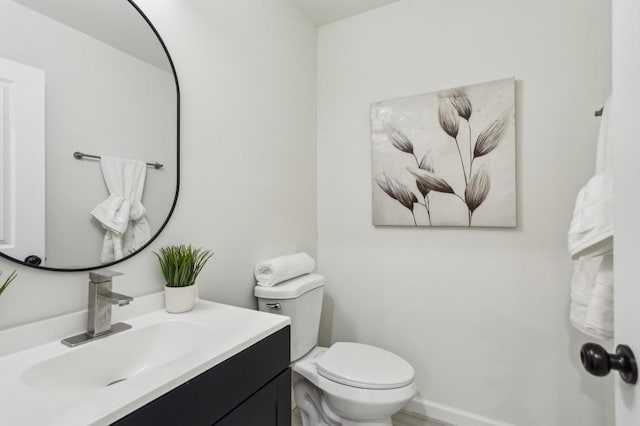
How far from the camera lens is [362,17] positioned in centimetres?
194

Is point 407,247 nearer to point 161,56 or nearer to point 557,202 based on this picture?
point 557,202

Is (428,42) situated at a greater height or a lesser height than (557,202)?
greater

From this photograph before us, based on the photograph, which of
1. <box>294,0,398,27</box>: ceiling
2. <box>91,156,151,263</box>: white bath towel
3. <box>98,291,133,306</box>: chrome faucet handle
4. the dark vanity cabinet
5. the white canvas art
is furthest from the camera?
<box>294,0,398,27</box>: ceiling

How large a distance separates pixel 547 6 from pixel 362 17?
96 centimetres

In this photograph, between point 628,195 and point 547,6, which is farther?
point 547,6

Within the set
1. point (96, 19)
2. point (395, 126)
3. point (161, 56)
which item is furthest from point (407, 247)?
point (96, 19)

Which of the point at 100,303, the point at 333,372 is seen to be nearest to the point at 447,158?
the point at 333,372

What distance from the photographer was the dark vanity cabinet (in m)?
0.62

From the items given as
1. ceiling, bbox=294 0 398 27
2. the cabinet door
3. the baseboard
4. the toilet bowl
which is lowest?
the baseboard

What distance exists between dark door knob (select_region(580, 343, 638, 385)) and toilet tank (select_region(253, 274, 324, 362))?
1113 mm

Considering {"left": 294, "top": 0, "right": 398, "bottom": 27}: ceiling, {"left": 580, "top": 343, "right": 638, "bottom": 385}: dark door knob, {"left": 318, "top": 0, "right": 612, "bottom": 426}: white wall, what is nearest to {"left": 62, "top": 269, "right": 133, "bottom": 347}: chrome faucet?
{"left": 580, "top": 343, "right": 638, "bottom": 385}: dark door knob

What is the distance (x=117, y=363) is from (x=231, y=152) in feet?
2.93

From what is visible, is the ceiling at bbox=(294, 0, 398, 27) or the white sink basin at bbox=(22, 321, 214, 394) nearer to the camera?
the white sink basin at bbox=(22, 321, 214, 394)

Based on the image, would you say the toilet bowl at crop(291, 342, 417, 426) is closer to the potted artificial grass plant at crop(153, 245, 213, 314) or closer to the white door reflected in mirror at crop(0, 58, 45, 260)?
the potted artificial grass plant at crop(153, 245, 213, 314)
